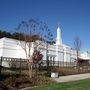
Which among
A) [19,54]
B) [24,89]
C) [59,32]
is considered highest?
[59,32]

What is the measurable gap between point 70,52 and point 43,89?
4777 cm

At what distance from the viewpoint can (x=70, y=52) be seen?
62562 millimetres

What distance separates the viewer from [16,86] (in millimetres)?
16688

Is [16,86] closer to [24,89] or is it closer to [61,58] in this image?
[24,89]

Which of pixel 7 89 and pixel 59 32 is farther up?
pixel 59 32

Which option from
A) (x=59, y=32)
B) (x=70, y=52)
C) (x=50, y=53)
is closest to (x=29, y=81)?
(x=50, y=53)

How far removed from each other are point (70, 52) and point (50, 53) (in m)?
11.6

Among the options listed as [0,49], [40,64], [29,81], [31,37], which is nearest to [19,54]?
[0,49]

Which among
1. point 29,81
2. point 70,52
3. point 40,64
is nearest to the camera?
point 29,81

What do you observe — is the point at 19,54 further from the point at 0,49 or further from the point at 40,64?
the point at 40,64

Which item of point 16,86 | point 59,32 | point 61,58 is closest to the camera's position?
point 16,86

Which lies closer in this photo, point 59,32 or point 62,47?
point 62,47

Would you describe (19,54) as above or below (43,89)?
above

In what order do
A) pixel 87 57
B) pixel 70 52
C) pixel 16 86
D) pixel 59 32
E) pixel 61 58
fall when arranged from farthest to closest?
pixel 87 57
pixel 59 32
pixel 70 52
pixel 61 58
pixel 16 86
